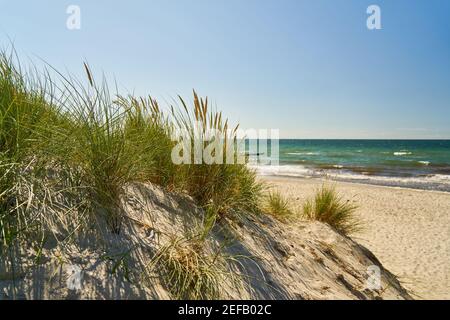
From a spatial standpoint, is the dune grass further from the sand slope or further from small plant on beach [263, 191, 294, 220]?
small plant on beach [263, 191, 294, 220]

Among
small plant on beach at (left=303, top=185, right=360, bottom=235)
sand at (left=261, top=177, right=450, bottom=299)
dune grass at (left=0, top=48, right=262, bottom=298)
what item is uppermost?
dune grass at (left=0, top=48, right=262, bottom=298)

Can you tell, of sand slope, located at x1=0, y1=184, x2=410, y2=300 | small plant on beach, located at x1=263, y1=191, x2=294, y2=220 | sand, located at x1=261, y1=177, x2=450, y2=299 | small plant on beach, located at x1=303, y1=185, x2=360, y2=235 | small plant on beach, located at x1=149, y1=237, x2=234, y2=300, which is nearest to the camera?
sand slope, located at x1=0, y1=184, x2=410, y2=300

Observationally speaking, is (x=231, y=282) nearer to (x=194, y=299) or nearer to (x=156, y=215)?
(x=194, y=299)

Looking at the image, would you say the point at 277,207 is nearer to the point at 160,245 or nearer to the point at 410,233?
the point at 160,245

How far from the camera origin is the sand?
591cm

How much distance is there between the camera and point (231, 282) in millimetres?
2182

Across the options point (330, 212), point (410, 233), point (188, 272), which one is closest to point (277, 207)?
point (330, 212)

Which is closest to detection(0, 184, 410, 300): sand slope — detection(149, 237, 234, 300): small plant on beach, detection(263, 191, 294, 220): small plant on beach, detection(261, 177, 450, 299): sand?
detection(149, 237, 234, 300): small plant on beach

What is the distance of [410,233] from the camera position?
9.70 meters

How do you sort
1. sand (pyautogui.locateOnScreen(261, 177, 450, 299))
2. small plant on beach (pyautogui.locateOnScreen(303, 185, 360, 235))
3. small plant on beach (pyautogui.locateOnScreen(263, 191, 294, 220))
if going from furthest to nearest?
1. sand (pyautogui.locateOnScreen(261, 177, 450, 299))
2. small plant on beach (pyautogui.locateOnScreen(303, 185, 360, 235))
3. small plant on beach (pyautogui.locateOnScreen(263, 191, 294, 220))

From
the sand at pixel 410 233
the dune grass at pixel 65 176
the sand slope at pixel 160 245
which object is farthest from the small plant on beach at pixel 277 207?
the dune grass at pixel 65 176
